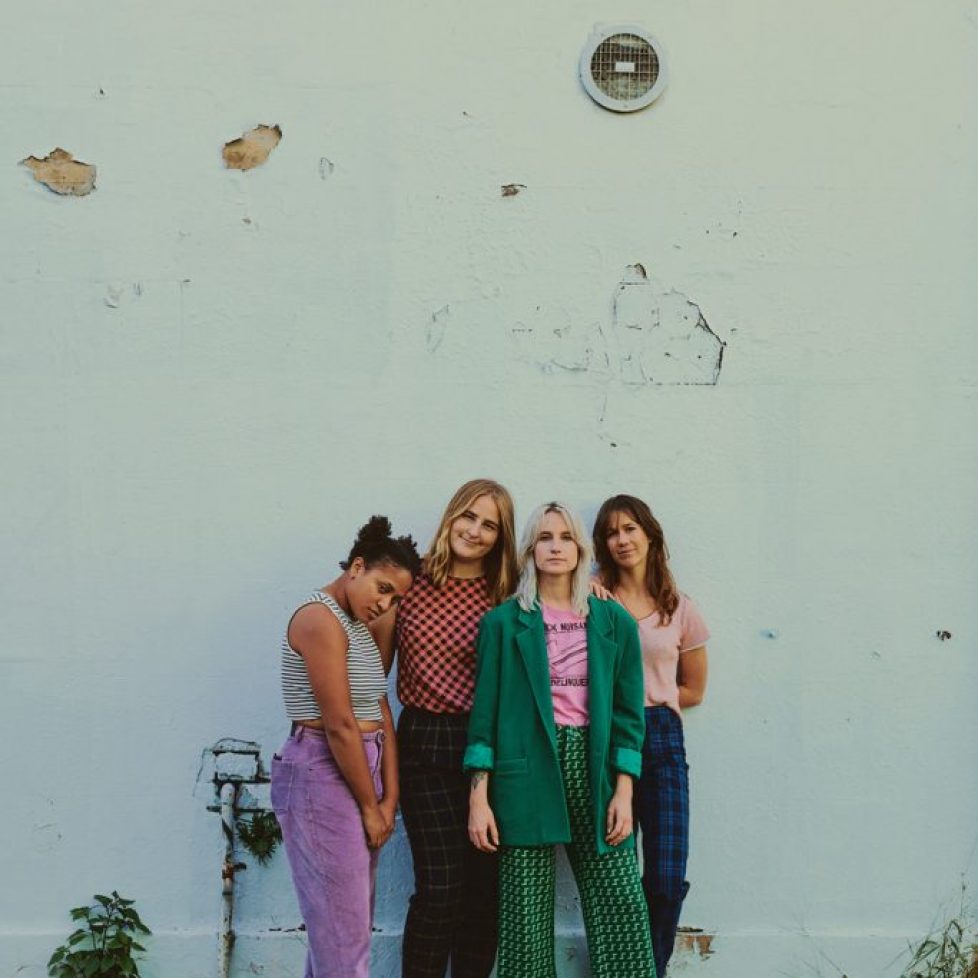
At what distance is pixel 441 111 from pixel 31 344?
161 centimetres

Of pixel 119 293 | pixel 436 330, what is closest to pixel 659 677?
pixel 436 330

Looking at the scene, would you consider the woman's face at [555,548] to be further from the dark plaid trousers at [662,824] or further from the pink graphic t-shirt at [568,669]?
the dark plaid trousers at [662,824]

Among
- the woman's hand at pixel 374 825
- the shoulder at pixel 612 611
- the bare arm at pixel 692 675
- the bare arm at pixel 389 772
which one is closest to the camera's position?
the woman's hand at pixel 374 825

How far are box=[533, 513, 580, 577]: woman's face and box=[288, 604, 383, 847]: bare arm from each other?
2.19 feet

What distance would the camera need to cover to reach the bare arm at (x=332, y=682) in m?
3.13

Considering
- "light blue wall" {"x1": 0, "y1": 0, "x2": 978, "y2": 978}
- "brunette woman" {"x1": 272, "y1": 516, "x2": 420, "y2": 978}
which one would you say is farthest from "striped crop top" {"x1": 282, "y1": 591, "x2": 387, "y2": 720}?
"light blue wall" {"x1": 0, "y1": 0, "x2": 978, "y2": 978}

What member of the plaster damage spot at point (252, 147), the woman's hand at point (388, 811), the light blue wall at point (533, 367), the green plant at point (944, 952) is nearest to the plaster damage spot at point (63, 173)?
the light blue wall at point (533, 367)

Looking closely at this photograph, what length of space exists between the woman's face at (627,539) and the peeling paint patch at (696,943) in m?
1.29

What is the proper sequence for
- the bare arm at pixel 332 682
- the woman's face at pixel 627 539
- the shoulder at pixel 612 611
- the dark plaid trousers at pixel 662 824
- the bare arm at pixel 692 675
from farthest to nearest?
the bare arm at pixel 692 675 < the woman's face at pixel 627 539 < the dark plaid trousers at pixel 662 824 < the shoulder at pixel 612 611 < the bare arm at pixel 332 682

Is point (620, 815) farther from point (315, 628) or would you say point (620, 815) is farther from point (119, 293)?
point (119, 293)

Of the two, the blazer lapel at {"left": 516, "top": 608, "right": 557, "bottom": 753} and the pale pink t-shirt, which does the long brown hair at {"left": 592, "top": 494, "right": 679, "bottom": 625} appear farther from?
the blazer lapel at {"left": 516, "top": 608, "right": 557, "bottom": 753}

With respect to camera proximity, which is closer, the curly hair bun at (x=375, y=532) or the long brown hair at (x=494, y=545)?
the curly hair bun at (x=375, y=532)

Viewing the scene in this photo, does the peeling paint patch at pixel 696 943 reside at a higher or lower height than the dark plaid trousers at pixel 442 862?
lower

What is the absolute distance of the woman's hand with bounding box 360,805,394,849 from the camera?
3244 mm
